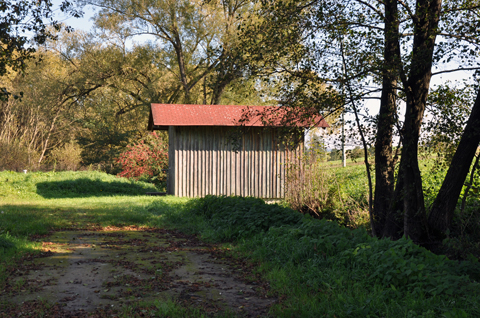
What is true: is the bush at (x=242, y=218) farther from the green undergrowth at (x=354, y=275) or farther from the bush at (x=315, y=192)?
the bush at (x=315, y=192)

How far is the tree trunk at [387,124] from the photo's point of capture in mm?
6461

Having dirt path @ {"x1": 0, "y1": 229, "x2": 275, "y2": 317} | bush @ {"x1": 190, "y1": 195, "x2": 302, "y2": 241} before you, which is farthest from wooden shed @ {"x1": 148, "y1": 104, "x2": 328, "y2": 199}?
dirt path @ {"x1": 0, "y1": 229, "x2": 275, "y2": 317}

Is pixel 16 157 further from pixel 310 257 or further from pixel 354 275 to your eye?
pixel 354 275

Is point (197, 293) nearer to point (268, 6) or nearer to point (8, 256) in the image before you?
point (8, 256)

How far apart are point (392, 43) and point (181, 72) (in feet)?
72.9

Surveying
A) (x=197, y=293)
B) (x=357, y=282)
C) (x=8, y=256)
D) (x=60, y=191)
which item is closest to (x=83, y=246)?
(x=8, y=256)

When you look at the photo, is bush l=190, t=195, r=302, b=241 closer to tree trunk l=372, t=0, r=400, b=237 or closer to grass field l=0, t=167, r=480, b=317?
grass field l=0, t=167, r=480, b=317

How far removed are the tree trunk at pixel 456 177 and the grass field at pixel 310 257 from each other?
1.75 meters

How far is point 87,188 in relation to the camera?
18516 millimetres

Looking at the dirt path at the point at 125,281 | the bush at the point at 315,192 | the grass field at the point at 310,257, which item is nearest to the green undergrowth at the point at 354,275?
the grass field at the point at 310,257

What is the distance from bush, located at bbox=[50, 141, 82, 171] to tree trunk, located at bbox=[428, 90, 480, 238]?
26995mm

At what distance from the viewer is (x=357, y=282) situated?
4551mm

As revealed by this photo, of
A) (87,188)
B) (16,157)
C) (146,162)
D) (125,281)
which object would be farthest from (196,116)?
(16,157)

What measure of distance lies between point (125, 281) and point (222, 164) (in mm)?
10994
